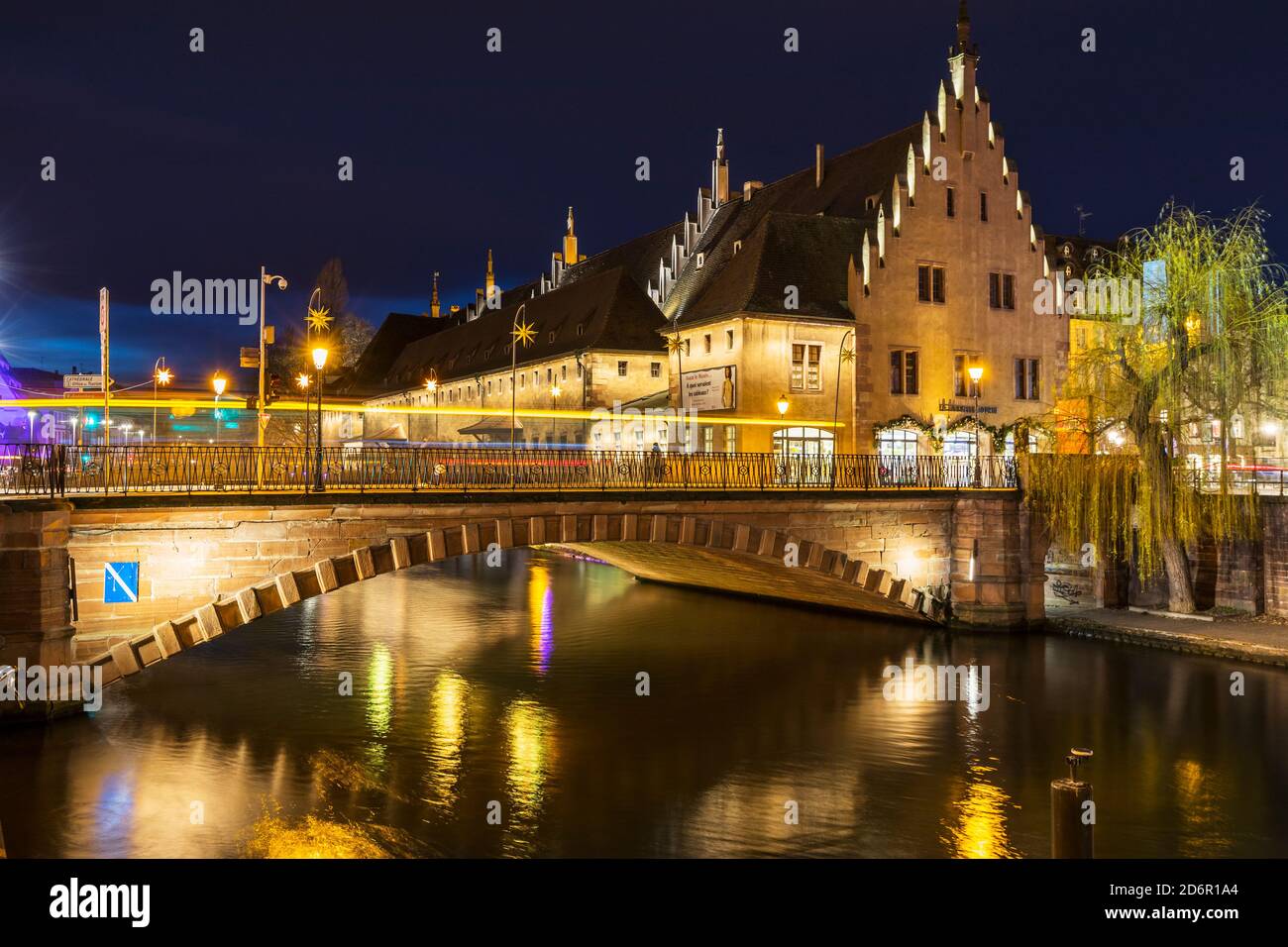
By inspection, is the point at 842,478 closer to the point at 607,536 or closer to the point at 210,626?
the point at 607,536

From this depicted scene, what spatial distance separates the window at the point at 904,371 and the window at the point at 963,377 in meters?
1.85

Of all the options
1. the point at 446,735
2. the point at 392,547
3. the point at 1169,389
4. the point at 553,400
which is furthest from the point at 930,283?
the point at 446,735

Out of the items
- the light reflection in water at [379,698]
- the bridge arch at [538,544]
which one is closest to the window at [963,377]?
the bridge arch at [538,544]

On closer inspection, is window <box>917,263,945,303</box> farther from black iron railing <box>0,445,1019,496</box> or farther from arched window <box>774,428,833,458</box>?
black iron railing <box>0,445,1019,496</box>

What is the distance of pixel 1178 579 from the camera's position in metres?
33.4

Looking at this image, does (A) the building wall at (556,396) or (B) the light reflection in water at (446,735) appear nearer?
(B) the light reflection in water at (446,735)

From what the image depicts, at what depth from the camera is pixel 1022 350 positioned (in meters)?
47.1

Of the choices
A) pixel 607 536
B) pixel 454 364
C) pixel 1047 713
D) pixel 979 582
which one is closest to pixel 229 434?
pixel 454 364

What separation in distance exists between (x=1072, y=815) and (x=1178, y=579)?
2458cm

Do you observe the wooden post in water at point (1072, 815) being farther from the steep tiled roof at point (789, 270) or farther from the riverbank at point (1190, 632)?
the steep tiled roof at point (789, 270)

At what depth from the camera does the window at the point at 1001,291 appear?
4622 cm

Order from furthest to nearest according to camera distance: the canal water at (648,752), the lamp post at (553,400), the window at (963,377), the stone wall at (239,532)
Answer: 1. the lamp post at (553,400)
2. the window at (963,377)
3. the stone wall at (239,532)
4. the canal water at (648,752)

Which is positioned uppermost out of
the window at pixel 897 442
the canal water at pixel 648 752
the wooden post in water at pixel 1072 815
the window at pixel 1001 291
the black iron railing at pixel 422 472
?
the window at pixel 1001 291
